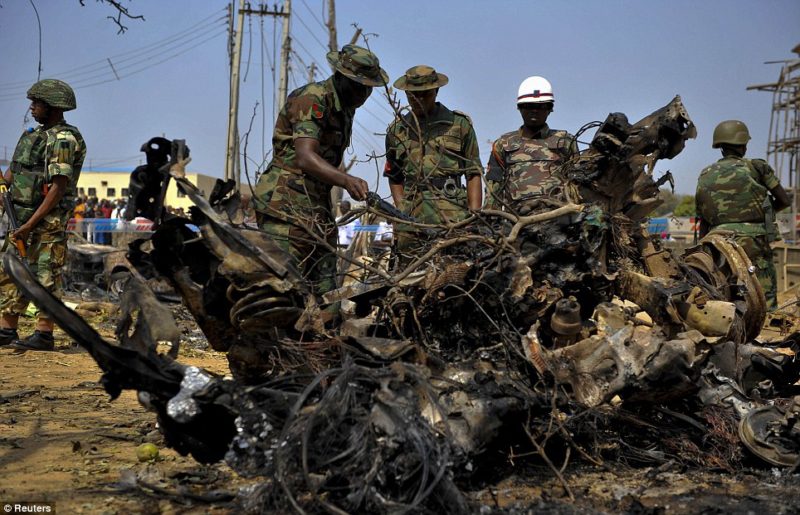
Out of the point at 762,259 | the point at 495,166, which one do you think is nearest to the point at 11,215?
the point at 495,166

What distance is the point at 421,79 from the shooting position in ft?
18.1

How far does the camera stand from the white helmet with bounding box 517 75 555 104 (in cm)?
576

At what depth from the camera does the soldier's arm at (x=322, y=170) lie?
13.1 ft

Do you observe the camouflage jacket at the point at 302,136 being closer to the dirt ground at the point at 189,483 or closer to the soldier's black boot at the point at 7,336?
the dirt ground at the point at 189,483

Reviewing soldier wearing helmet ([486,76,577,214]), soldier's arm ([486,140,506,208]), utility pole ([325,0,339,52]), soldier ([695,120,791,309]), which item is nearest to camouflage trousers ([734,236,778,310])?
soldier ([695,120,791,309])

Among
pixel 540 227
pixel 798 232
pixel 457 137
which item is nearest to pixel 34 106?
pixel 457 137

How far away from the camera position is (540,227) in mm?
3812

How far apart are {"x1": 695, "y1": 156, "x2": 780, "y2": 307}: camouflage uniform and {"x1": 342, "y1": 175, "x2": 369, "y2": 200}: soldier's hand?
172 inches

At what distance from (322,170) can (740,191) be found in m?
4.56

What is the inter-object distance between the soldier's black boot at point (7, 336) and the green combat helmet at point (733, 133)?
6645 mm

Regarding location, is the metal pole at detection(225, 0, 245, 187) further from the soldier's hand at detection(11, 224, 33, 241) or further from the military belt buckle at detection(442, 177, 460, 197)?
the military belt buckle at detection(442, 177, 460, 197)

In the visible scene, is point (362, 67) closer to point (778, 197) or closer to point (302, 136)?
point (302, 136)

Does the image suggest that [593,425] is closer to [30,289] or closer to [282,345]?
[282,345]

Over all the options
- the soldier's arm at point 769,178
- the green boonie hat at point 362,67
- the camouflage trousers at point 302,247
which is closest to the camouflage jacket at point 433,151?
the green boonie hat at point 362,67
